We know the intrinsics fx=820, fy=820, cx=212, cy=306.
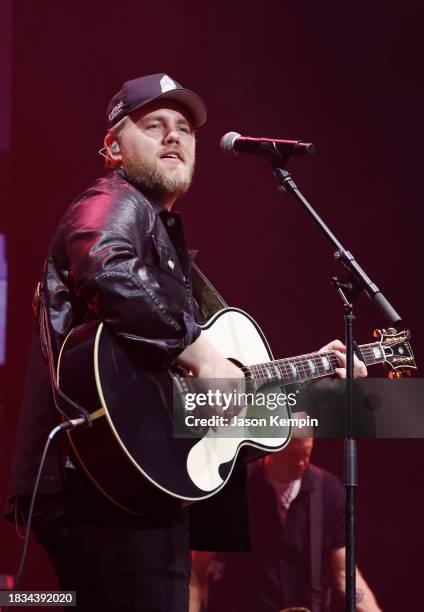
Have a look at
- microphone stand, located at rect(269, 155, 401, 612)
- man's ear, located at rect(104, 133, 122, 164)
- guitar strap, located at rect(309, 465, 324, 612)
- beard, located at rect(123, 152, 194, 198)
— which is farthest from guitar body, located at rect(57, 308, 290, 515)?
guitar strap, located at rect(309, 465, 324, 612)

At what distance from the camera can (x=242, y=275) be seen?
475cm

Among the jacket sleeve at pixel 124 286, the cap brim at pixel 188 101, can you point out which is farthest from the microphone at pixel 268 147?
the jacket sleeve at pixel 124 286

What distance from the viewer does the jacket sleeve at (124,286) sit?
2.17 m

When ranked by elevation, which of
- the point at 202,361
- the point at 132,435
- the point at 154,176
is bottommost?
the point at 132,435

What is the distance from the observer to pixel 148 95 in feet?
8.86

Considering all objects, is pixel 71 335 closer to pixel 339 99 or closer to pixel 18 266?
pixel 18 266

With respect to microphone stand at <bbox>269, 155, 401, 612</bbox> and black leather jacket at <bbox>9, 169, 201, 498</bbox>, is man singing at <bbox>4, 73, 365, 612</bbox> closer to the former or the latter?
black leather jacket at <bbox>9, 169, 201, 498</bbox>

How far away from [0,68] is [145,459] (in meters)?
2.88

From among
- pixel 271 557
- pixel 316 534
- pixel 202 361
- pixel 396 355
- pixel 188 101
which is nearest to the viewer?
Result: pixel 202 361

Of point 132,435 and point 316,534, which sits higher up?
point 132,435

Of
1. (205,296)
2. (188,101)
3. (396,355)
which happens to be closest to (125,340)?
(205,296)

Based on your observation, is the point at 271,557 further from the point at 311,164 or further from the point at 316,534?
the point at 311,164

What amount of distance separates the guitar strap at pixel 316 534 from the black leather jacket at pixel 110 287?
237cm

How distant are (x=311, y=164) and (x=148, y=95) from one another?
222 centimetres
